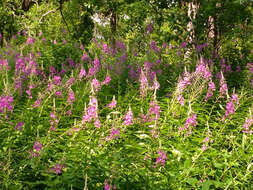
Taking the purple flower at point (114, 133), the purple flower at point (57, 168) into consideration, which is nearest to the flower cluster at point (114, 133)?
the purple flower at point (114, 133)

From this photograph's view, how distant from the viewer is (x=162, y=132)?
11.6ft

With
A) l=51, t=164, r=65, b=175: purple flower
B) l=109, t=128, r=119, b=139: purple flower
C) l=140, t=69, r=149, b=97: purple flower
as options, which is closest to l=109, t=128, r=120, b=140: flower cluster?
l=109, t=128, r=119, b=139: purple flower

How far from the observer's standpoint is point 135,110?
4512 millimetres

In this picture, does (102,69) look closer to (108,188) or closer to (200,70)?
(200,70)

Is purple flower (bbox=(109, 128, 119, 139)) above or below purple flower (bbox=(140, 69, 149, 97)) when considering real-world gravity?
below

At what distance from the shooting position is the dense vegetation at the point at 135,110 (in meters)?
2.79

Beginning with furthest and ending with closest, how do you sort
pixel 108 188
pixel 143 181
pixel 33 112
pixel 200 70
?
pixel 200 70, pixel 33 112, pixel 143 181, pixel 108 188

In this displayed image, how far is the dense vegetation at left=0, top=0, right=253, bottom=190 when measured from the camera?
2789 mm

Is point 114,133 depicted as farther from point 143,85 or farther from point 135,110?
point 135,110

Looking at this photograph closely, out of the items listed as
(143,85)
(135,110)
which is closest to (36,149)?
(143,85)

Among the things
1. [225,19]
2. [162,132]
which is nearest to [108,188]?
[162,132]

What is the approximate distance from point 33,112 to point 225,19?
555 centimetres

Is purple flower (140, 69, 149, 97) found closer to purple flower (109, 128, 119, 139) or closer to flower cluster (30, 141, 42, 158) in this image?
purple flower (109, 128, 119, 139)

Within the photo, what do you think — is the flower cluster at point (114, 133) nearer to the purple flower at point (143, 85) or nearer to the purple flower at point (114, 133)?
the purple flower at point (114, 133)
